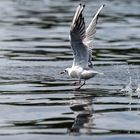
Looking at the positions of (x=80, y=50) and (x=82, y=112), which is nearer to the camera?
(x=82, y=112)

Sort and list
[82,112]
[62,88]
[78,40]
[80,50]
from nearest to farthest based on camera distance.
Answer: [82,112] < [78,40] < [80,50] < [62,88]

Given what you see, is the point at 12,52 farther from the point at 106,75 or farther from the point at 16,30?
the point at 16,30

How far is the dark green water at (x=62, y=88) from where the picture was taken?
13.7 m

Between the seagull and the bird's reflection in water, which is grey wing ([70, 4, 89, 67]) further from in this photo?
the bird's reflection in water

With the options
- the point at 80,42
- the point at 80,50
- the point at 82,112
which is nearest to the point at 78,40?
the point at 80,42

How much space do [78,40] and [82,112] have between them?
3.19 metres

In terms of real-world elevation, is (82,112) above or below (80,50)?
below

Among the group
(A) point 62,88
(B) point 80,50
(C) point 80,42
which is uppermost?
(C) point 80,42

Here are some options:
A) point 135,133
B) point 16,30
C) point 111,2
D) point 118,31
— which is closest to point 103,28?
point 118,31

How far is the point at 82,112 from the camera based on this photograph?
50.2ft

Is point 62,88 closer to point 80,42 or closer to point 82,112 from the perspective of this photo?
point 80,42

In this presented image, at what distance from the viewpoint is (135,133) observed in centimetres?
1339

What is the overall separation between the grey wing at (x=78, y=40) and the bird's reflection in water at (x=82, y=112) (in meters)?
1.03

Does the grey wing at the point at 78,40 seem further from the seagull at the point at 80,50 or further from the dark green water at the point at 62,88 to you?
the dark green water at the point at 62,88
